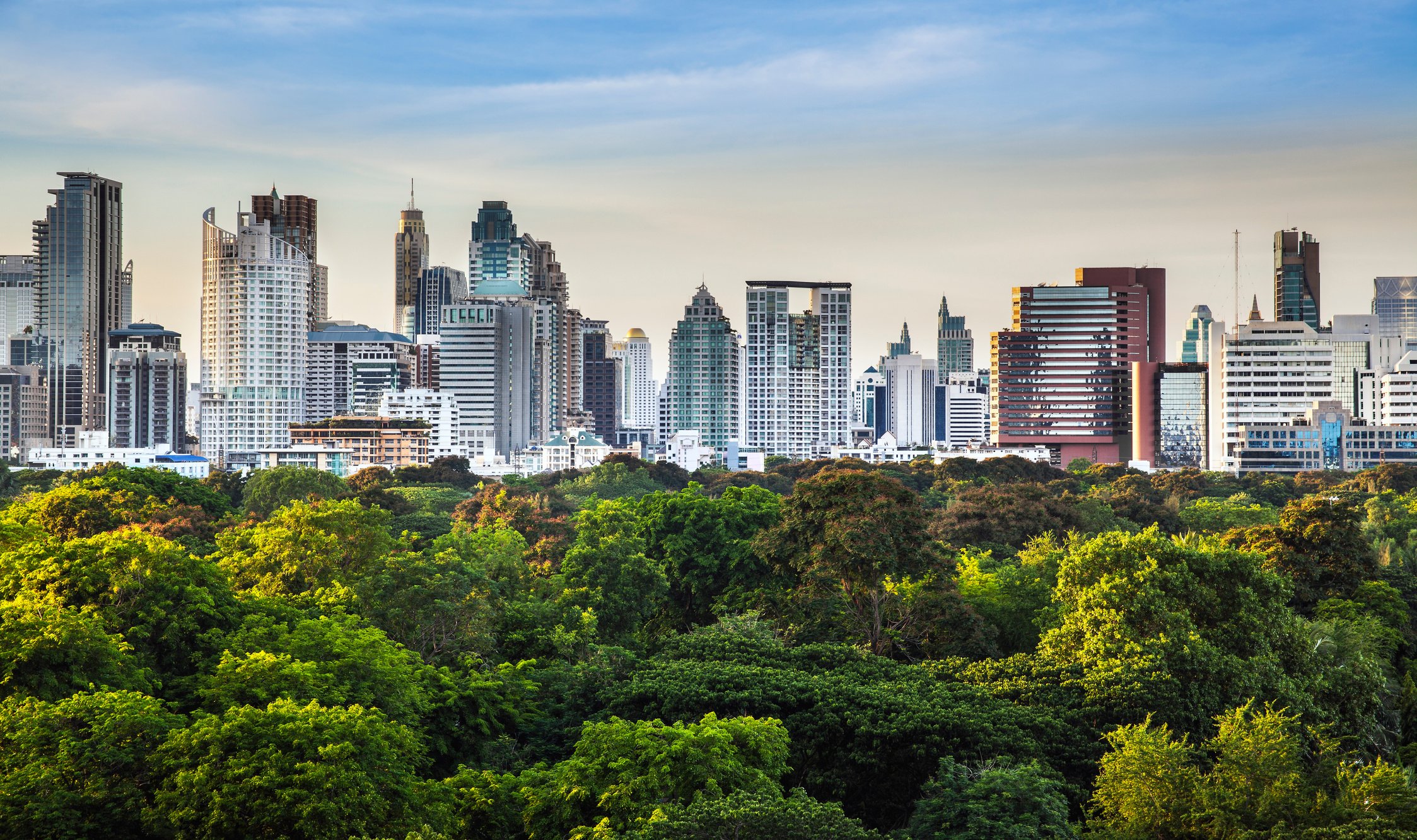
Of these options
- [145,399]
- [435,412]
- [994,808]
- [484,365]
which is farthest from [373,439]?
[994,808]

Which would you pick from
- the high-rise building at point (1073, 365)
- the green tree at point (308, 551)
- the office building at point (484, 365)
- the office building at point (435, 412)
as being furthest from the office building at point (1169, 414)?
the green tree at point (308, 551)

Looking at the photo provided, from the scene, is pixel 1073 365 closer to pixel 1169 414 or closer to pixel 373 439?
pixel 1169 414

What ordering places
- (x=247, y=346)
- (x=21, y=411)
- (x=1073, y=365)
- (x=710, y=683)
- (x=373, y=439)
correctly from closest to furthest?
(x=710, y=683)
(x=373, y=439)
(x=1073, y=365)
(x=21, y=411)
(x=247, y=346)

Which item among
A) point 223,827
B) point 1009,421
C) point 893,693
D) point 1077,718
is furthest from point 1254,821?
point 1009,421

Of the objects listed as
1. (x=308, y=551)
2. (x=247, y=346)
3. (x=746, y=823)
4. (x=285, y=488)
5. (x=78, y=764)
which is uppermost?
(x=247, y=346)

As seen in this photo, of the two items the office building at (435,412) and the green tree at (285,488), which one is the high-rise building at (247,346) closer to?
the office building at (435,412)

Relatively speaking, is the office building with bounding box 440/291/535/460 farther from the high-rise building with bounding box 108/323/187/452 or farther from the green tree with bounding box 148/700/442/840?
the green tree with bounding box 148/700/442/840

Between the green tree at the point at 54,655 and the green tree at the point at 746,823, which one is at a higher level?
the green tree at the point at 54,655
